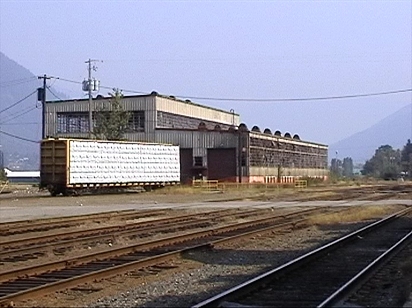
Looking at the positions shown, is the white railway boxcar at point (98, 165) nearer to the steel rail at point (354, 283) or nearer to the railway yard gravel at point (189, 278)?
the railway yard gravel at point (189, 278)

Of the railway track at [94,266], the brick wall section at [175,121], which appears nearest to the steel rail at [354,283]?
the railway track at [94,266]

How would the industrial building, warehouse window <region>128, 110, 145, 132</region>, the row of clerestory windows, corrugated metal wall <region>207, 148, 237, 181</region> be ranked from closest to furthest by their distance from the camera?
corrugated metal wall <region>207, 148, 237, 181</region> → the industrial building → warehouse window <region>128, 110, 145, 132</region> → the row of clerestory windows

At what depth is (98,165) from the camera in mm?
54781

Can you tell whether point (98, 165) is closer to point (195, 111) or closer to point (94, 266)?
point (94, 266)

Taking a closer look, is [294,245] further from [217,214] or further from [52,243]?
[217,214]

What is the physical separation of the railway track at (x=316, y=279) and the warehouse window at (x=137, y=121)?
2528 inches

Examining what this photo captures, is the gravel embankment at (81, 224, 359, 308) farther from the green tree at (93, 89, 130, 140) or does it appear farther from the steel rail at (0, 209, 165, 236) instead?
the green tree at (93, 89, 130, 140)

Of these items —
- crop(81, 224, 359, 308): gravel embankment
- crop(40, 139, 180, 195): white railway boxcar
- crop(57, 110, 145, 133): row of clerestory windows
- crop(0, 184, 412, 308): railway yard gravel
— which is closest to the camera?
crop(0, 184, 412, 308): railway yard gravel

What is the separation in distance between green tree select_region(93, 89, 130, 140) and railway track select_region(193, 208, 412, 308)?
58.1 m

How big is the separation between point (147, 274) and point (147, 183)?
48.0 metres

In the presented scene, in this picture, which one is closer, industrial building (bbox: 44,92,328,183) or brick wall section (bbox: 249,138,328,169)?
industrial building (bbox: 44,92,328,183)

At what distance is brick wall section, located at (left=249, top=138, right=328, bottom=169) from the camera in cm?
8112

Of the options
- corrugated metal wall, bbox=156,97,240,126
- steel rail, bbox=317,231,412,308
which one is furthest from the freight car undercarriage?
steel rail, bbox=317,231,412,308

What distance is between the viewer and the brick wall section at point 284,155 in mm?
81125
